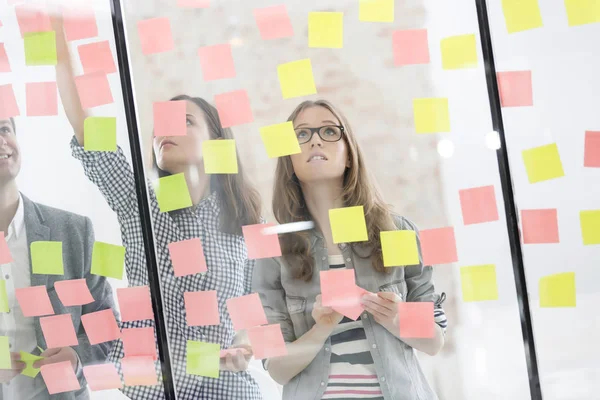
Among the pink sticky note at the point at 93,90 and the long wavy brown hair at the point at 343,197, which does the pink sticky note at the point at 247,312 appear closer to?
the long wavy brown hair at the point at 343,197

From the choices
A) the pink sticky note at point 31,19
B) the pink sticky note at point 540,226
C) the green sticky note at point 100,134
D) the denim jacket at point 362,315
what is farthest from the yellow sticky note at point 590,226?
the pink sticky note at point 31,19

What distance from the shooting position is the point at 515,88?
76.0 inches

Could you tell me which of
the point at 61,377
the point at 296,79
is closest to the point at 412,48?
the point at 296,79

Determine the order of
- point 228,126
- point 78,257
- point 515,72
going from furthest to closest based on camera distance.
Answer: point 78,257, point 228,126, point 515,72

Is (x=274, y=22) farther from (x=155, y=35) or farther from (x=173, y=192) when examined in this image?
(x=173, y=192)

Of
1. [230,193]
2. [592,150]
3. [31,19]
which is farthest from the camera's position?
[31,19]

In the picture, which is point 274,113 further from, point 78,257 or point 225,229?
point 78,257

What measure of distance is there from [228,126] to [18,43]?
846mm

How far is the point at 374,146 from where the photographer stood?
1989mm

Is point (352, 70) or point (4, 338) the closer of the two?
point (352, 70)

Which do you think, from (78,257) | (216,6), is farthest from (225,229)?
(216,6)

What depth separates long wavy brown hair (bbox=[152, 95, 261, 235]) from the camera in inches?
81.4

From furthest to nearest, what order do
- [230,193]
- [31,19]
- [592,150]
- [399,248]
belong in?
[31,19], [230,193], [399,248], [592,150]

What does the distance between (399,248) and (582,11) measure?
0.92 m
